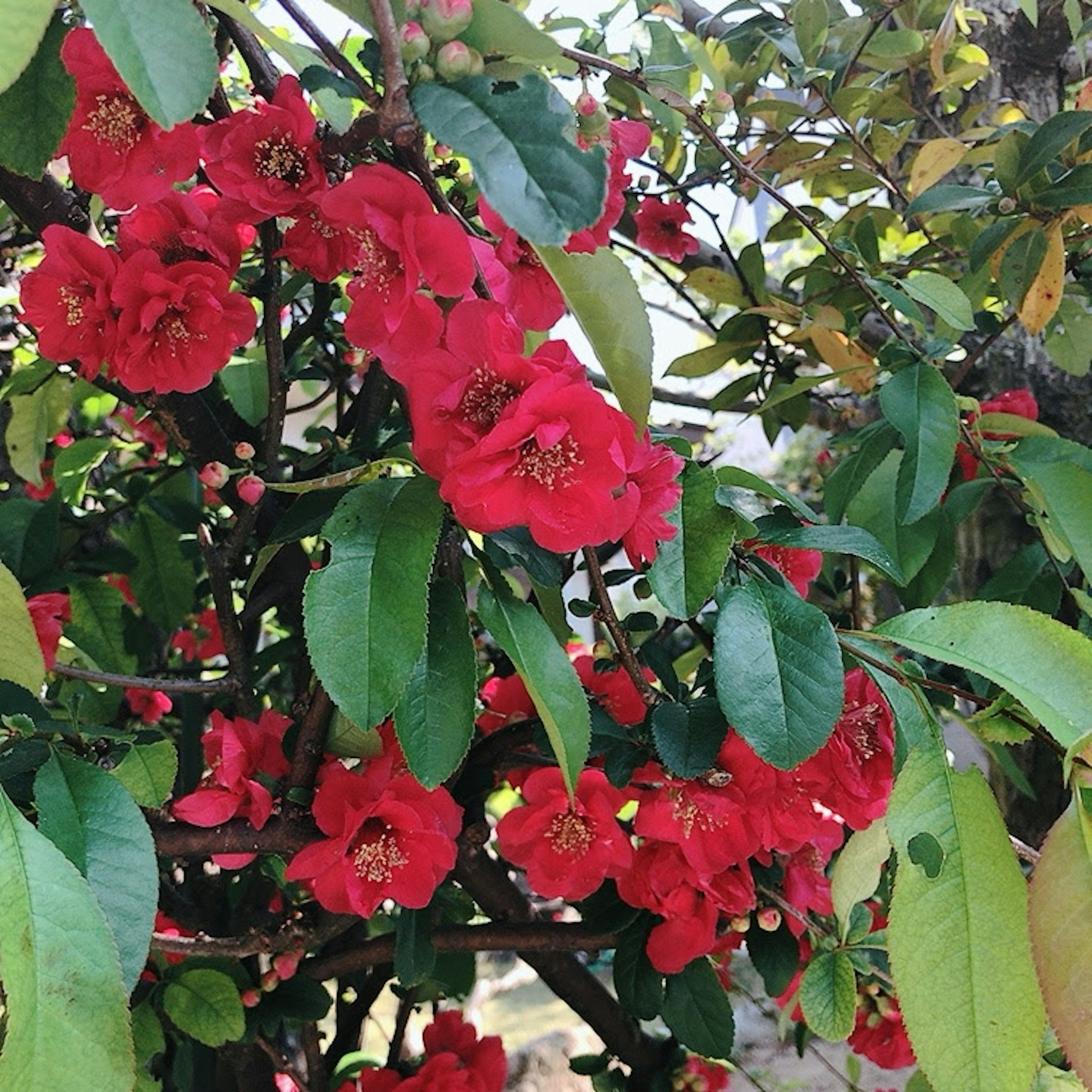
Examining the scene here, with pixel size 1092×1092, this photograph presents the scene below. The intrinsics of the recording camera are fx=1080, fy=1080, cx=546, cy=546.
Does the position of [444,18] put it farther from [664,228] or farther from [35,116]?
[664,228]

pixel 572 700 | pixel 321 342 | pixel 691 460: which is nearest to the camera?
pixel 572 700

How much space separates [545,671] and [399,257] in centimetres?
18

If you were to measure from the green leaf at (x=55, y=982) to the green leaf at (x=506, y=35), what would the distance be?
1.05 ft

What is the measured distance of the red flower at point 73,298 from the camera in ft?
1.81

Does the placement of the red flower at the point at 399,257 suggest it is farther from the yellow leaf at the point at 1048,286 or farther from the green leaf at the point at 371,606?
the yellow leaf at the point at 1048,286

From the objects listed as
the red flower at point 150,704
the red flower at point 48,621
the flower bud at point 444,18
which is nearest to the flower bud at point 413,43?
the flower bud at point 444,18

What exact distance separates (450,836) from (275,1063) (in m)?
0.41

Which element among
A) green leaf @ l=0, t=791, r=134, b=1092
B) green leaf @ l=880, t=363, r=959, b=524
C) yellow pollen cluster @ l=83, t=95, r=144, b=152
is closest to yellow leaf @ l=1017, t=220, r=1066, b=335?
green leaf @ l=880, t=363, r=959, b=524

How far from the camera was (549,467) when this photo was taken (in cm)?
40

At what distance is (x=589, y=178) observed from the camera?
1.06 ft

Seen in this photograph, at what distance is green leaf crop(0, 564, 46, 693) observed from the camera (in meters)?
0.47

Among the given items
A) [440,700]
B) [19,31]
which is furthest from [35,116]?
[440,700]

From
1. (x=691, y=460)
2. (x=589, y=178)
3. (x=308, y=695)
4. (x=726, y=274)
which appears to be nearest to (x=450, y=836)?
(x=308, y=695)

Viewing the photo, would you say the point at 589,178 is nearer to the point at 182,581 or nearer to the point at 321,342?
the point at 321,342
